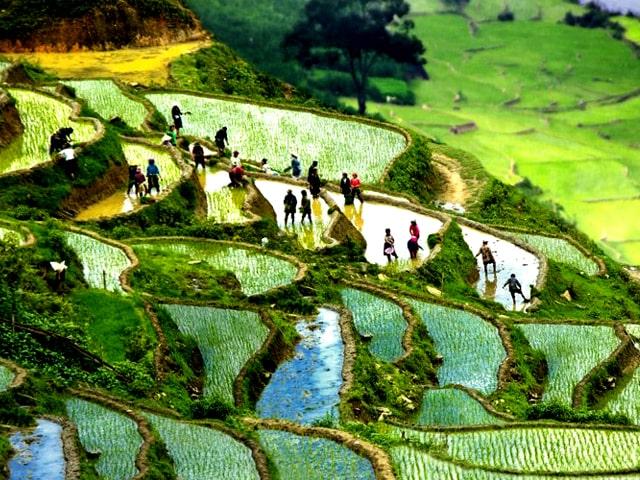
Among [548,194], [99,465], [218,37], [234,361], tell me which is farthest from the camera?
[548,194]

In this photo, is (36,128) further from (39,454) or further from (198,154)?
(39,454)

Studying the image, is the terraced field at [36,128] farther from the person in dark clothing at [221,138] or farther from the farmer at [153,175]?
the person in dark clothing at [221,138]

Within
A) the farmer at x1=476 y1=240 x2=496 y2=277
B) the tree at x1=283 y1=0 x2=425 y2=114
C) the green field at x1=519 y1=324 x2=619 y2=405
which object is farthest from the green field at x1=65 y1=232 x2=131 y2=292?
the tree at x1=283 y1=0 x2=425 y2=114

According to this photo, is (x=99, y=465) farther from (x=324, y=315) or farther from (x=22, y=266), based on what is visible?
(x=324, y=315)

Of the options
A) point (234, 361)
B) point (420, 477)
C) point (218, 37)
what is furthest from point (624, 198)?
point (420, 477)

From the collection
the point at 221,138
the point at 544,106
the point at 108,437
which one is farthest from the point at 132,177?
the point at 544,106

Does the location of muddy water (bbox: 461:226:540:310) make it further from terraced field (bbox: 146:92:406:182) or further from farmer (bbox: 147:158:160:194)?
farmer (bbox: 147:158:160:194)
